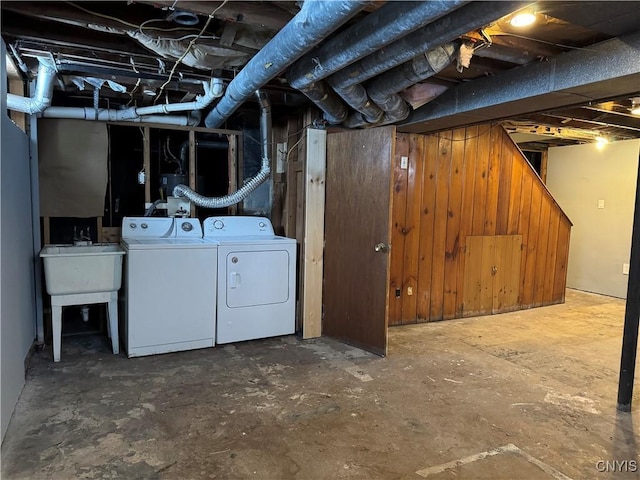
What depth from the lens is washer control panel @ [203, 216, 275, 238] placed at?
3764mm

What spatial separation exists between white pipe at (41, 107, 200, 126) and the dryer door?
1348mm

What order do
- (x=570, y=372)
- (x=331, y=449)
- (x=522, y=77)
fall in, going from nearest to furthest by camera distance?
1. (x=331, y=449)
2. (x=522, y=77)
3. (x=570, y=372)

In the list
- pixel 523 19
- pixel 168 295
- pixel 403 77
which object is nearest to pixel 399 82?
pixel 403 77

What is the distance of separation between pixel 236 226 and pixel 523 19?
2687 millimetres

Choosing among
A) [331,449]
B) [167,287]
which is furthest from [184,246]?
[331,449]

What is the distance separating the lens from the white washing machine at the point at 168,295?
3070 mm

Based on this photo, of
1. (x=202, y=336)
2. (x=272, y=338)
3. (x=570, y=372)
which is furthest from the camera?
(x=272, y=338)

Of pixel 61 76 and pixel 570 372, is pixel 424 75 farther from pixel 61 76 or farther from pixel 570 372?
pixel 61 76

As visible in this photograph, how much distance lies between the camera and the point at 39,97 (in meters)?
3.01

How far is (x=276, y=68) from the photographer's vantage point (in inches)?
89.0

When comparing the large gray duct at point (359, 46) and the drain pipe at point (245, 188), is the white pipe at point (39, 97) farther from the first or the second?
the large gray duct at point (359, 46)

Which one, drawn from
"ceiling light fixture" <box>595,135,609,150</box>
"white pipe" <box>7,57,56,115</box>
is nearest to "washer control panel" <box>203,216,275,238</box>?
"white pipe" <box>7,57,56,115</box>

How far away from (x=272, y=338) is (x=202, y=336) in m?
0.60

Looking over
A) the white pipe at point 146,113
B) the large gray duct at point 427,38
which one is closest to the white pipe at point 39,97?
the white pipe at point 146,113
